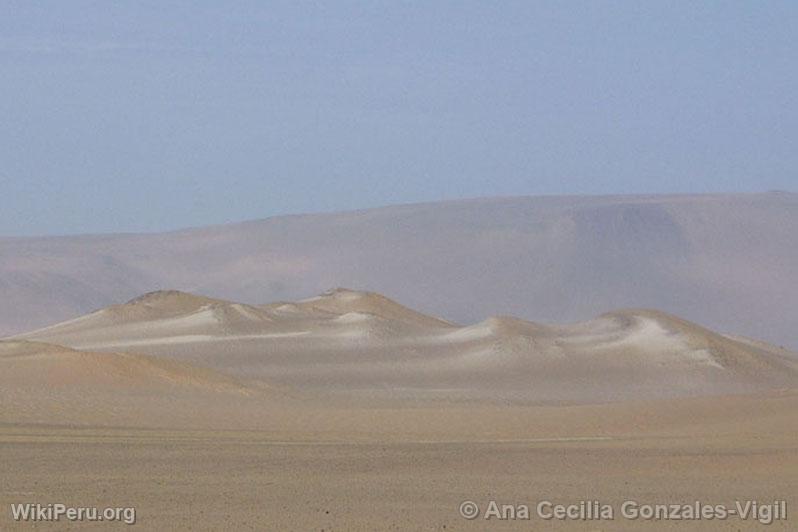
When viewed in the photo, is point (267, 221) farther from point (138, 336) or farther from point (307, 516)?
point (307, 516)

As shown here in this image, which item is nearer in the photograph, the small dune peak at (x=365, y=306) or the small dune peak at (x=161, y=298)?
the small dune peak at (x=365, y=306)

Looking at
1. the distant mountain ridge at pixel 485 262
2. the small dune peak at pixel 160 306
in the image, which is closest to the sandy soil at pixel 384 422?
the small dune peak at pixel 160 306

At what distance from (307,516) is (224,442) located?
414 inches

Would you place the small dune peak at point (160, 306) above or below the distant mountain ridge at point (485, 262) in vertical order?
below

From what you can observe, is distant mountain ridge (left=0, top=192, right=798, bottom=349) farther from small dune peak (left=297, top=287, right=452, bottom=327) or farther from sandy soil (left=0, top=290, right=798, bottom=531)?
sandy soil (left=0, top=290, right=798, bottom=531)

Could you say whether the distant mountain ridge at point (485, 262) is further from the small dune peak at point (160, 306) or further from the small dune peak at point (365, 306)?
the small dune peak at point (365, 306)

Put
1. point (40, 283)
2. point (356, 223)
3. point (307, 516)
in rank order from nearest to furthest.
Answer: point (307, 516) < point (40, 283) < point (356, 223)

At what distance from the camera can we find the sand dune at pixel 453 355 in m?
54.4

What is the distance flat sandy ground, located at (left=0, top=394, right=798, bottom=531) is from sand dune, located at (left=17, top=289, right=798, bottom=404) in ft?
55.9

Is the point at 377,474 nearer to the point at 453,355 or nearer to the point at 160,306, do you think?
the point at 453,355

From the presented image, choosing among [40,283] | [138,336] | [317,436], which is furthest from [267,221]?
[317,436]

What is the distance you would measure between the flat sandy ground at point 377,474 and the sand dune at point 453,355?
55.9 ft

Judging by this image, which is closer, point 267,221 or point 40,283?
point 40,283

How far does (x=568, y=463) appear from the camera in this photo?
25.1 meters
